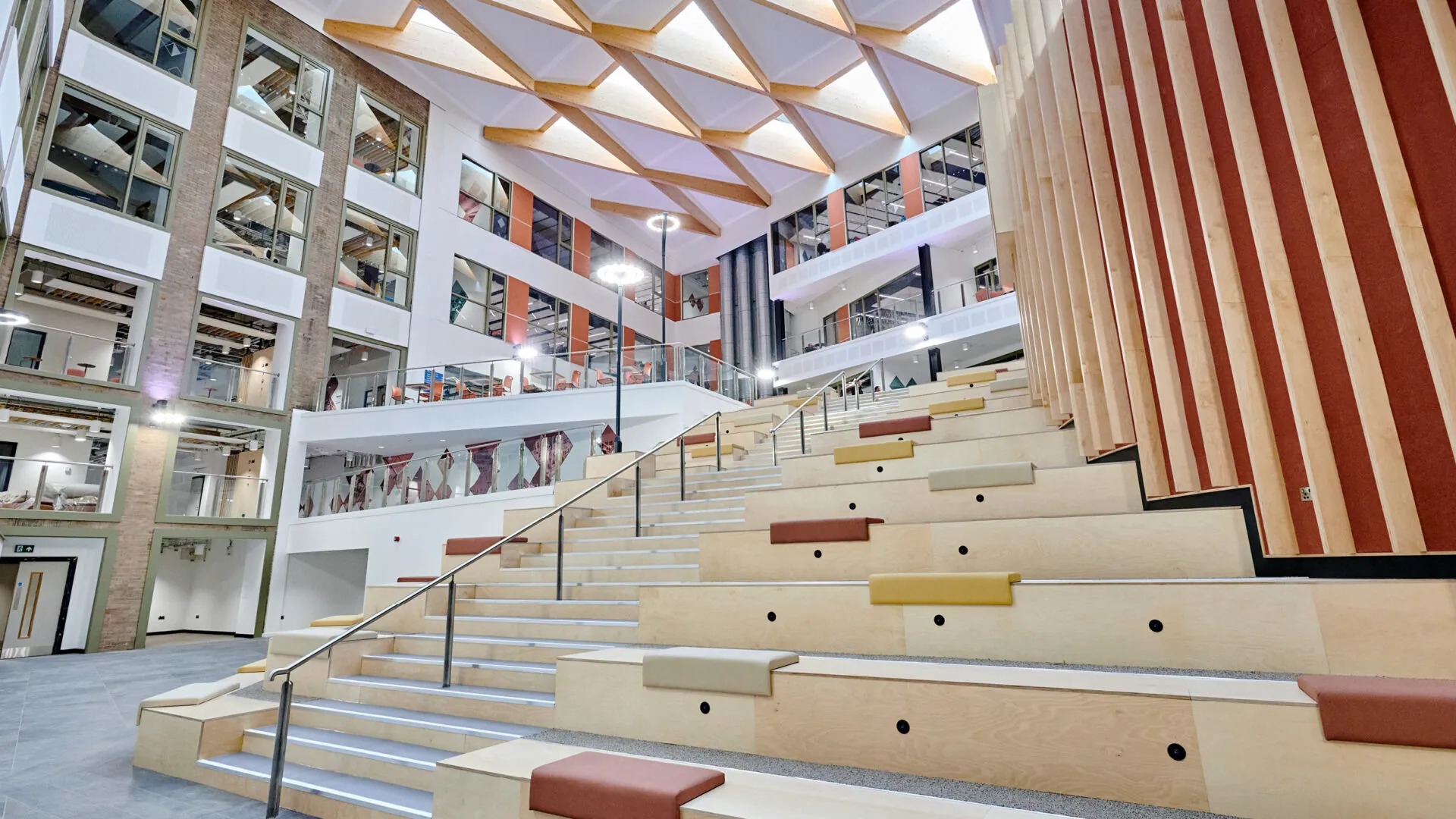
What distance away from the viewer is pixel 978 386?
9328mm

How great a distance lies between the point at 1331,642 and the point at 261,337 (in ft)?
66.7

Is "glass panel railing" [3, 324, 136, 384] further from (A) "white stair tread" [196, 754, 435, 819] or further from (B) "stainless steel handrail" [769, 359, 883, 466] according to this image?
(B) "stainless steel handrail" [769, 359, 883, 466]

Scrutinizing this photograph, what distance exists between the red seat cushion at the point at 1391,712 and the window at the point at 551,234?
21.4m

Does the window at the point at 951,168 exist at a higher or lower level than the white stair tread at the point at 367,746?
higher

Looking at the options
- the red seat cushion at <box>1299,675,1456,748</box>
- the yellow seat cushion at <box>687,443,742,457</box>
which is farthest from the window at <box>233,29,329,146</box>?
the red seat cushion at <box>1299,675,1456,748</box>

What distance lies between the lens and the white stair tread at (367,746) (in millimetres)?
3719

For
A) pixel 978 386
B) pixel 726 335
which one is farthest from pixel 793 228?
pixel 978 386

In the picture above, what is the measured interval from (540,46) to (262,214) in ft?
23.4

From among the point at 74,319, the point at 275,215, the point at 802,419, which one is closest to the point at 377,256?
the point at 275,215

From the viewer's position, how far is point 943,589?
3191mm

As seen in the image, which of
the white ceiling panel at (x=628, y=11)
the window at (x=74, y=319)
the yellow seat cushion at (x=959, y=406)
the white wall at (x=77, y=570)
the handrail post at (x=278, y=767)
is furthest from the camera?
the white ceiling panel at (x=628, y=11)

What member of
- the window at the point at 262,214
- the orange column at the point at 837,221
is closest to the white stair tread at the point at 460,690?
the window at the point at 262,214

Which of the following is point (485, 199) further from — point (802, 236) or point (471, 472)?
point (471, 472)

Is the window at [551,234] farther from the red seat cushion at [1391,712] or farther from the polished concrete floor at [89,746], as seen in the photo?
the red seat cushion at [1391,712]
